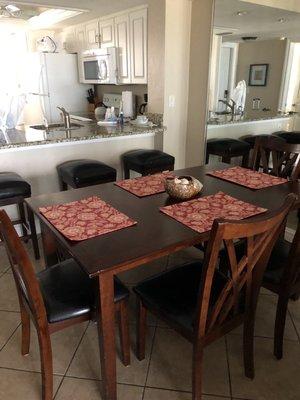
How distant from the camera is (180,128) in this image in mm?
3641

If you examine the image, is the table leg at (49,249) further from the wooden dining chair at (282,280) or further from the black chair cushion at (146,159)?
the black chair cushion at (146,159)

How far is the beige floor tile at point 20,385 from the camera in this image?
1485 millimetres

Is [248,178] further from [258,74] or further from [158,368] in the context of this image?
[258,74]

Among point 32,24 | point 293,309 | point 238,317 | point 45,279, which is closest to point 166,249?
point 238,317

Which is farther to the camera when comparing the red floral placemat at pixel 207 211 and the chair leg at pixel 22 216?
the chair leg at pixel 22 216

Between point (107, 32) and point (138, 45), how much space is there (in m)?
0.79

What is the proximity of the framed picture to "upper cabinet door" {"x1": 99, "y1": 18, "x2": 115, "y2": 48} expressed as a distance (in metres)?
1.88

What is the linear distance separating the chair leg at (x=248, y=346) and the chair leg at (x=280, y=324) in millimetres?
201

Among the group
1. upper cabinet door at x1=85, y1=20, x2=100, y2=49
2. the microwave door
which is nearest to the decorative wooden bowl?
the microwave door

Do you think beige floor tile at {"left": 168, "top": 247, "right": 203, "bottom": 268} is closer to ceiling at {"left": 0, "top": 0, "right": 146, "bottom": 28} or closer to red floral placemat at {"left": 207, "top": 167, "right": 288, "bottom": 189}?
red floral placemat at {"left": 207, "top": 167, "right": 288, "bottom": 189}

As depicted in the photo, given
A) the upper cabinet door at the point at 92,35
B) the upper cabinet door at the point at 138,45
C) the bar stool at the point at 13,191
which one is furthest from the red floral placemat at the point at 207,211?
the upper cabinet door at the point at 92,35

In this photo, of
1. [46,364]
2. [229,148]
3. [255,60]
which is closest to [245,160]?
[229,148]

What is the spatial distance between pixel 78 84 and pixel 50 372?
4713 mm

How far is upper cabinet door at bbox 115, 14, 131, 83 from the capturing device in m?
3.80
